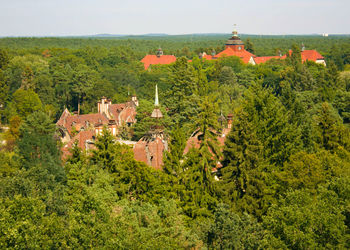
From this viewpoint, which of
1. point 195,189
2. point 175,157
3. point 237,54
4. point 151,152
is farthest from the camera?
point 237,54

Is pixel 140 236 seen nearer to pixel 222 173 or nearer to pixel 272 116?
pixel 222 173

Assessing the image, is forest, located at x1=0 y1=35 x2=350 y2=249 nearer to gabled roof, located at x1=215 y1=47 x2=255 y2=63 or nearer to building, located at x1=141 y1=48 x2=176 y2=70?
gabled roof, located at x1=215 y1=47 x2=255 y2=63

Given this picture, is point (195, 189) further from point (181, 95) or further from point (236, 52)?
point (236, 52)

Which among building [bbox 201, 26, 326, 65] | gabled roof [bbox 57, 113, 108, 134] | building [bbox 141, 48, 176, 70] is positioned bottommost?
gabled roof [bbox 57, 113, 108, 134]

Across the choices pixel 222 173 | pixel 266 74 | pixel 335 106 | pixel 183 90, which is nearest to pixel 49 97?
pixel 183 90

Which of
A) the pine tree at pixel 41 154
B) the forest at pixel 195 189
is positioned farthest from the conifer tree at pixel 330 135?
the pine tree at pixel 41 154

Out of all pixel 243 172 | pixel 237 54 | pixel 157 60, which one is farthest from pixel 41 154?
pixel 157 60

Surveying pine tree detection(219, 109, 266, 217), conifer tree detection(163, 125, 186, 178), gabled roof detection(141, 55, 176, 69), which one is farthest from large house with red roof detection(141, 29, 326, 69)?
conifer tree detection(163, 125, 186, 178)

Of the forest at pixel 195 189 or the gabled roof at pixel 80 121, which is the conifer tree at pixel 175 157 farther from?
the gabled roof at pixel 80 121

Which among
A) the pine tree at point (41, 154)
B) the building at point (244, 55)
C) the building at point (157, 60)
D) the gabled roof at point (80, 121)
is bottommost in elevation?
the gabled roof at point (80, 121)

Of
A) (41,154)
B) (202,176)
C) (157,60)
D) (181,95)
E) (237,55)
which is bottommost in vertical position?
(41,154)

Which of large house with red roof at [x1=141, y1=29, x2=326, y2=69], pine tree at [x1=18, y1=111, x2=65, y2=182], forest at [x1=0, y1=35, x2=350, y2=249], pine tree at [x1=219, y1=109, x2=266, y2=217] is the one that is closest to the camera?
forest at [x1=0, y1=35, x2=350, y2=249]

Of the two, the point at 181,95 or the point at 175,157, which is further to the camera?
the point at 181,95
